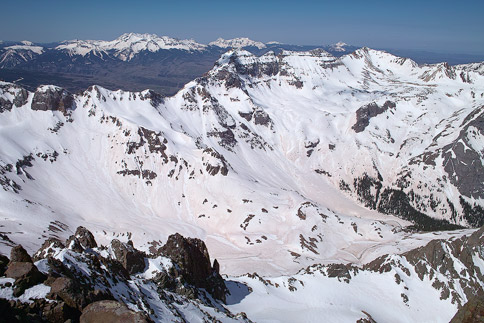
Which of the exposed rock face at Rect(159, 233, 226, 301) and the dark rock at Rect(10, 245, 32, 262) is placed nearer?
the dark rock at Rect(10, 245, 32, 262)

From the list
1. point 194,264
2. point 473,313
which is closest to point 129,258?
point 194,264

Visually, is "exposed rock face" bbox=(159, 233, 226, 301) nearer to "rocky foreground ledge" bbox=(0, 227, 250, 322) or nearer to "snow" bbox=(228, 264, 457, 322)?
"rocky foreground ledge" bbox=(0, 227, 250, 322)

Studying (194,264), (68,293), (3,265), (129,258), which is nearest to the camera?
(68,293)

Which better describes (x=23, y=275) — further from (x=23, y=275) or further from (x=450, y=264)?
(x=450, y=264)

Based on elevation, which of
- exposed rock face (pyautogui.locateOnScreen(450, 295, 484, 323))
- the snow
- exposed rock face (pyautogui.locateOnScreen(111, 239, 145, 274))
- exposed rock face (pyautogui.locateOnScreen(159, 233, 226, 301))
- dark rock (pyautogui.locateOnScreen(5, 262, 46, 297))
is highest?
dark rock (pyautogui.locateOnScreen(5, 262, 46, 297))

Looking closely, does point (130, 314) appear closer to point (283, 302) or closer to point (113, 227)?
point (283, 302)

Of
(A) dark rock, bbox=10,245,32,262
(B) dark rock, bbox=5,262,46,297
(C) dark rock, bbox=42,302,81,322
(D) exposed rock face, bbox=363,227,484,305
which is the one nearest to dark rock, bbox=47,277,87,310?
(C) dark rock, bbox=42,302,81,322

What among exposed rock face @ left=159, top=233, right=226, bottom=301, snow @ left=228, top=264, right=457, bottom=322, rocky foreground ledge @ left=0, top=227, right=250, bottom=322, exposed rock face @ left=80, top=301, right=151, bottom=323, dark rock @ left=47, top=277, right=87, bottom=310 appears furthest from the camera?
snow @ left=228, top=264, right=457, bottom=322
